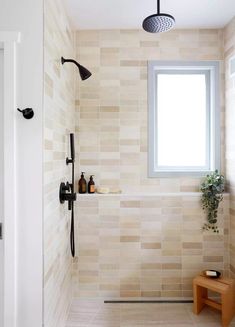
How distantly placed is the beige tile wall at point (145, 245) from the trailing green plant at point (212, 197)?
0.06 m

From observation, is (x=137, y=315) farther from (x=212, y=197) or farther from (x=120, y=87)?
(x=120, y=87)

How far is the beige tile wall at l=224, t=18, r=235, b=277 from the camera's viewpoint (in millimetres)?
2434

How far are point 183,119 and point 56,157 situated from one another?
1.44 metres

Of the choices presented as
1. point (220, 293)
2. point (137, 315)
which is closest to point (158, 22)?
point (220, 293)

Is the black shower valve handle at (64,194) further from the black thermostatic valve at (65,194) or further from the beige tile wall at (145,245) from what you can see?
the beige tile wall at (145,245)

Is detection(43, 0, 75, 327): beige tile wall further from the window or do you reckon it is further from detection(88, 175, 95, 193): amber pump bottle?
the window

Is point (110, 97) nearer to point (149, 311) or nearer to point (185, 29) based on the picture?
point (185, 29)

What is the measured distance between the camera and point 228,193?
2.54m

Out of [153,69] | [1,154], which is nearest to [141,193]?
[153,69]

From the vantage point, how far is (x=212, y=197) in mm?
2475

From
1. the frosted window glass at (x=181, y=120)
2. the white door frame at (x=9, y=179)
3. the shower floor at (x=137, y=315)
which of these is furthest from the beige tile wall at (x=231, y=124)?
the white door frame at (x=9, y=179)

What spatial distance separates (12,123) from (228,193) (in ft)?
6.60

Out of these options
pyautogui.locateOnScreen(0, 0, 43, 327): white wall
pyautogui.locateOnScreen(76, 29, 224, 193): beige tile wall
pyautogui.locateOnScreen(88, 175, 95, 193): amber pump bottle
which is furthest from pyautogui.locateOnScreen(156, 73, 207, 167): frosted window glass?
pyautogui.locateOnScreen(0, 0, 43, 327): white wall

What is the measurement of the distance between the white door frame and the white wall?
0.03 m
